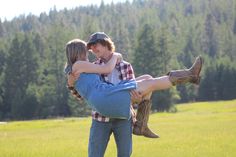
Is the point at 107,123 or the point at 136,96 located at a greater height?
the point at 136,96

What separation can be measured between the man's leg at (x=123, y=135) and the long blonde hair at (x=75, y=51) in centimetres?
100

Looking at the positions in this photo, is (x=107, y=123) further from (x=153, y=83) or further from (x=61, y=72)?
(x=61, y=72)

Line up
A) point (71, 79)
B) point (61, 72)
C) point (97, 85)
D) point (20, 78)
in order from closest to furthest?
point (97, 85), point (71, 79), point (61, 72), point (20, 78)

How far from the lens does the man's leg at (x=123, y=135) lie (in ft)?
24.0

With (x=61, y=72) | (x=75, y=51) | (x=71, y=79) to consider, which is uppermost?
(x=61, y=72)

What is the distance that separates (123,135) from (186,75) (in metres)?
1.28

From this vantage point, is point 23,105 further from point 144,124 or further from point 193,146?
point 144,124

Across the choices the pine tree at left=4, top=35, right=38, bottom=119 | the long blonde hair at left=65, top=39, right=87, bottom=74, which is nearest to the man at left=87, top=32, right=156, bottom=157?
the long blonde hair at left=65, top=39, right=87, bottom=74

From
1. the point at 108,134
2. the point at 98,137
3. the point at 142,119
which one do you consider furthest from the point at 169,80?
the point at 98,137

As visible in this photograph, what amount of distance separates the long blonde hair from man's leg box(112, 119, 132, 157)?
100 cm

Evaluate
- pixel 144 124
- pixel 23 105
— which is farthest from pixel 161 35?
pixel 144 124

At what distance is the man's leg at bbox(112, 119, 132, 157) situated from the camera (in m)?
7.33

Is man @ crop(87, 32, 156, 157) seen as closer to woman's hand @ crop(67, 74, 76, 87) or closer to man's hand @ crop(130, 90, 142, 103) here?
man's hand @ crop(130, 90, 142, 103)

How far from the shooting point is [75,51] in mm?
7148
